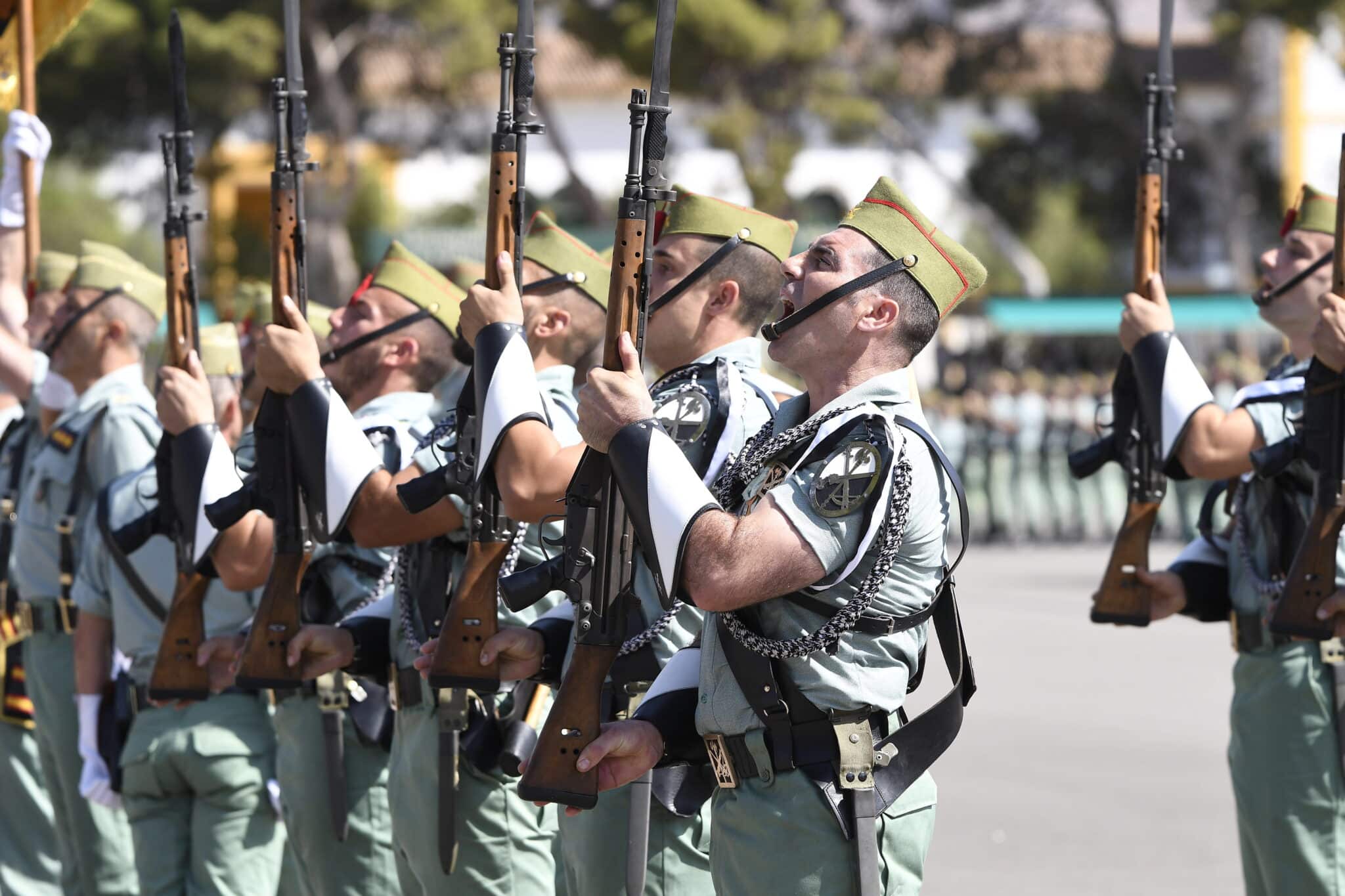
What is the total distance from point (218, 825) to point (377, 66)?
3143 cm

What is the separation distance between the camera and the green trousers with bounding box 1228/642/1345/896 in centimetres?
511

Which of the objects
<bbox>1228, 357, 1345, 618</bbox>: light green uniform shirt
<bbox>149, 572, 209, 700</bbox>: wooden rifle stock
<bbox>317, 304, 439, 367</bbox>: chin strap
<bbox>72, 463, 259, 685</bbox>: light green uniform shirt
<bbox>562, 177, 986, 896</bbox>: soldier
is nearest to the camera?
<bbox>562, 177, 986, 896</bbox>: soldier

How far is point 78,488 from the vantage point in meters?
6.46

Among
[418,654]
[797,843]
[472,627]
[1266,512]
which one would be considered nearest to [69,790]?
[418,654]

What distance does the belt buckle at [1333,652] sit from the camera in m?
5.16

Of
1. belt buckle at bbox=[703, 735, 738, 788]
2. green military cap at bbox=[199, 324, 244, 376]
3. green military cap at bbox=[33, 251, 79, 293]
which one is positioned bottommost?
belt buckle at bbox=[703, 735, 738, 788]

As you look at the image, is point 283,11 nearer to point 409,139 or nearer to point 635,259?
point 635,259

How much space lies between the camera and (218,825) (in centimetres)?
571

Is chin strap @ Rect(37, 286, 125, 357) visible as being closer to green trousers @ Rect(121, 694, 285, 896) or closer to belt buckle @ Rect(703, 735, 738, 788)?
green trousers @ Rect(121, 694, 285, 896)

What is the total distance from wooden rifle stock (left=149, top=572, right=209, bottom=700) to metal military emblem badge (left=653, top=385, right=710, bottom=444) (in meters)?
1.75

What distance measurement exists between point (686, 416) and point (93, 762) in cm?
275

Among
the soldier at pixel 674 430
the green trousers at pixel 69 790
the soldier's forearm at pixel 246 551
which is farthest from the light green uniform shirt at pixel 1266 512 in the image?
the green trousers at pixel 69 790

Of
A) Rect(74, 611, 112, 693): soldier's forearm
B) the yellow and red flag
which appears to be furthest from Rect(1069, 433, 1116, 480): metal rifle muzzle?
the yellow and red flag

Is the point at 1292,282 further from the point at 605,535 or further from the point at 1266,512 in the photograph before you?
the point at 605,535
